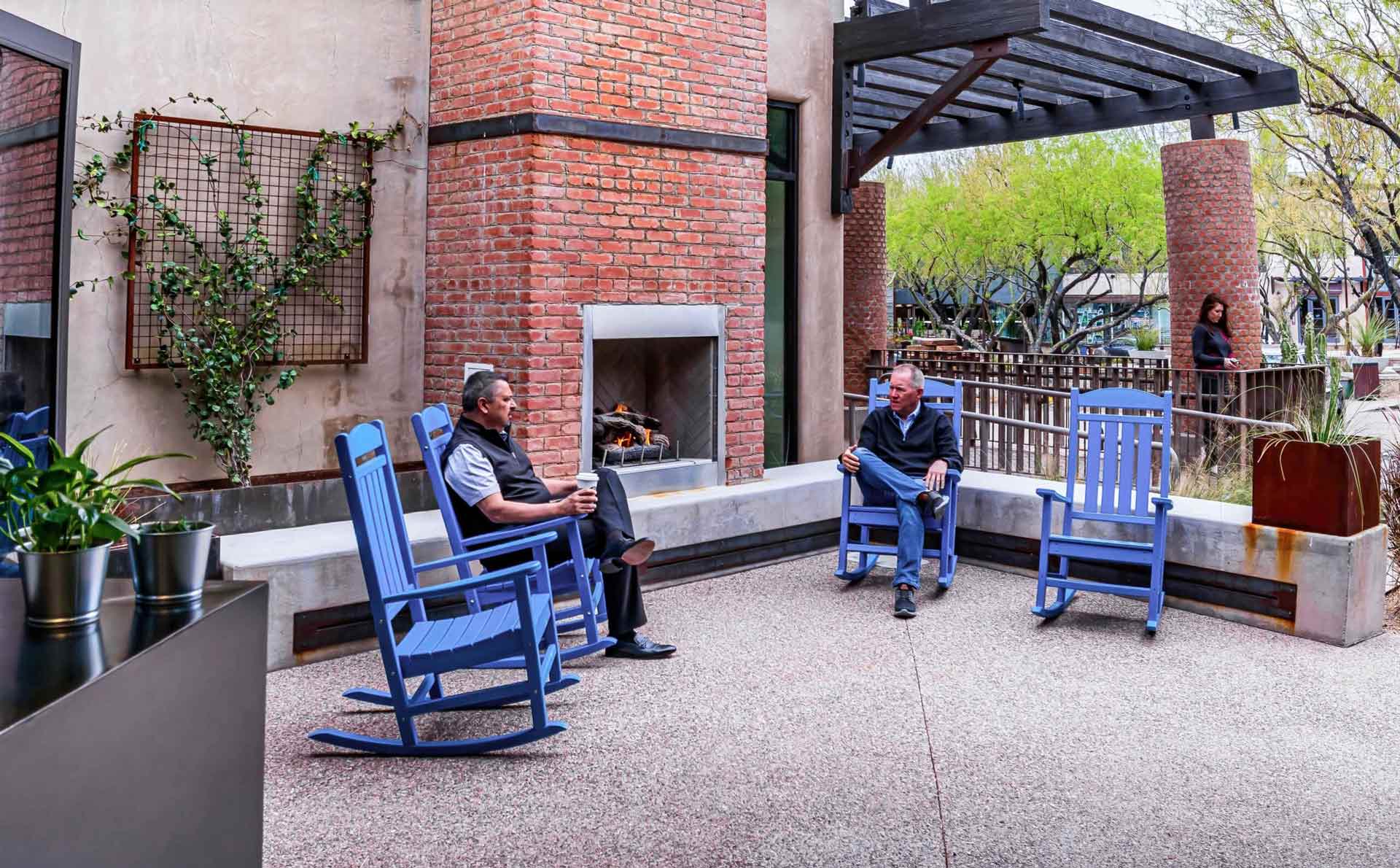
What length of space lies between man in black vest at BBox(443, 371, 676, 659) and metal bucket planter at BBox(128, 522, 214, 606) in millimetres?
A: 2446

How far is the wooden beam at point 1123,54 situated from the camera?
9.21m

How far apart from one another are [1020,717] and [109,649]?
10.8ft

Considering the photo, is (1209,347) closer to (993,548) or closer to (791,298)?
(791,298)

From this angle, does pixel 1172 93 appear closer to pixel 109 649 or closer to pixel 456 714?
pixel 456 714

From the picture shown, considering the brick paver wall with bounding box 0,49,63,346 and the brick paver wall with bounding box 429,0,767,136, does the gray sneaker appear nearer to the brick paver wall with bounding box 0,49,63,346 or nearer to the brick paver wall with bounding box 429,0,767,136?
the brick paver wall with bounding box 429,0,767,136

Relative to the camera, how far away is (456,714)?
4488mm

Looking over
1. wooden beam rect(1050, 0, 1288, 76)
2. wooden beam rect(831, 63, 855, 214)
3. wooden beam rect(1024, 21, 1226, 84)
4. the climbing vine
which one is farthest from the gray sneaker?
wooden beam rect(1050, 0, 1288, 76)

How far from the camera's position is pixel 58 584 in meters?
2.18

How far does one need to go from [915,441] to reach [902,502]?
376 mm

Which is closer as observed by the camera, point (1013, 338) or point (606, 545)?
point (606, 545)

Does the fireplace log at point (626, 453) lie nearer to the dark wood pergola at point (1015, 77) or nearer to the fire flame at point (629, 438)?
the fire flame at point (629, 438)

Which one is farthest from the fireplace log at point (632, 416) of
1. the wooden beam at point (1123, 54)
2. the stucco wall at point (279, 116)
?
the wooden beam at point (1123, 54)

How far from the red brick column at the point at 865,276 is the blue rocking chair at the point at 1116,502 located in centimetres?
784

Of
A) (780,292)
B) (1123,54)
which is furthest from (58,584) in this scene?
(1123,54)
